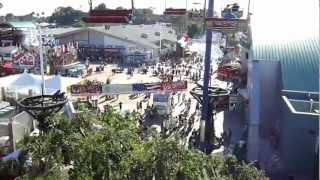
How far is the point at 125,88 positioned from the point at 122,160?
77.5 ft

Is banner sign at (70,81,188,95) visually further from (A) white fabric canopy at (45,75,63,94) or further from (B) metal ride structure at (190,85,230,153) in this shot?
(B) metal ride structure at (190,85,230,153)

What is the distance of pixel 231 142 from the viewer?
26.2 meters

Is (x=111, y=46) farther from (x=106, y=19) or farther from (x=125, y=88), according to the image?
(x=106, y=19)

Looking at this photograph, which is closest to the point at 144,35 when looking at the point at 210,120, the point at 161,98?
the point at 161,98

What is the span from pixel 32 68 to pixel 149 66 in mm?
17368

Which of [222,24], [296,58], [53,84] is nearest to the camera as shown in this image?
[222,24]

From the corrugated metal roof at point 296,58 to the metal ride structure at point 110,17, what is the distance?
10.1 metres

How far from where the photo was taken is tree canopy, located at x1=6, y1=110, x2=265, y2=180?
35.0 ft

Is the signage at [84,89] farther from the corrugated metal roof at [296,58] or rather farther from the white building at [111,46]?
the white building at [111,46]

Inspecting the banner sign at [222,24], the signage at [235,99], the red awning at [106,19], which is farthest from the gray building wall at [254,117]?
the red awning at [106,19]

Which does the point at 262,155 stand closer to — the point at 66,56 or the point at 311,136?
the point at 311,136

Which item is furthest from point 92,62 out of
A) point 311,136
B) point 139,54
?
point 311,136

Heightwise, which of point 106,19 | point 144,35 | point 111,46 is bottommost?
point 111,46

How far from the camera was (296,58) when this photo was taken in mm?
26781
